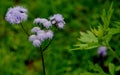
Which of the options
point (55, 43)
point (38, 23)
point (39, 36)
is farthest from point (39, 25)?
point (55, 43)

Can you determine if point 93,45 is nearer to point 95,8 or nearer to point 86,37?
point 86,37

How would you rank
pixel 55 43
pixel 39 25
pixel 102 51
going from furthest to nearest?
pixel 55 43 → pixel 102 51 → pixel 39 25

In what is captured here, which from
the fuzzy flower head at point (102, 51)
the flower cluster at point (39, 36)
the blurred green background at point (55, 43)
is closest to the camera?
the flower cluster at point (39, 36)

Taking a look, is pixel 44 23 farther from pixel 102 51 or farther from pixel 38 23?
pixel 102 51

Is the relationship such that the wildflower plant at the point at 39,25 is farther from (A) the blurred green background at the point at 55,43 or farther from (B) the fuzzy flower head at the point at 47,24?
(A) the blurred green background at the point at 55,43

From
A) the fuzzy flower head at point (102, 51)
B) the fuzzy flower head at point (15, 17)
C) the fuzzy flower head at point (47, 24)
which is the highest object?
the fuzzy flower head at point (15, 17)

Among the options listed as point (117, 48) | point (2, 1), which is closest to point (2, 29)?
point (2, 1)

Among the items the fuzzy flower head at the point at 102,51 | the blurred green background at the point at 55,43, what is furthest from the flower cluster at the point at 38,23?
the fuzzy flower head at the point at 102,51

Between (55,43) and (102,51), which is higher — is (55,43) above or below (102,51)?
above

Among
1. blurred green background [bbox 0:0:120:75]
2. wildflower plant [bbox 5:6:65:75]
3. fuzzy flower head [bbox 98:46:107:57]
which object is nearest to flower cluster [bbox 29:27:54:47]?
wildflower plant [bbox 5:6:65:75]

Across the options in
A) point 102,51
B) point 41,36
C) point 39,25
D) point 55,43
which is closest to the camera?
point 41,36
